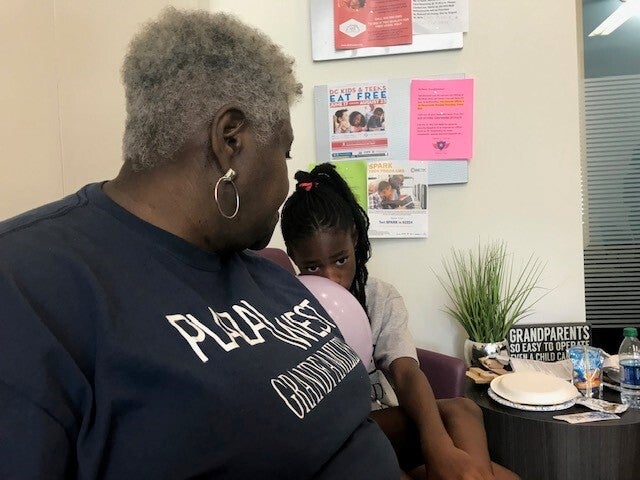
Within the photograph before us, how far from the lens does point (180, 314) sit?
63 cm

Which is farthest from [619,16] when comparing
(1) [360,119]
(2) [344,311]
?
(2) [344,311]

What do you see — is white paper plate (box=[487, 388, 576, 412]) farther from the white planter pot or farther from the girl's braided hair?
the girl's braided hair

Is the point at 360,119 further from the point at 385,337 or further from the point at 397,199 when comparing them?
the point at 385,337

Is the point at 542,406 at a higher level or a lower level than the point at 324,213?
lower

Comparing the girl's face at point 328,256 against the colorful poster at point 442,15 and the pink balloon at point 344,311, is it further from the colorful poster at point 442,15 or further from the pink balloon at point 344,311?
the colorful poster at point 442,15

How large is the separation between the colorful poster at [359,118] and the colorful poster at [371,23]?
0.53 ft

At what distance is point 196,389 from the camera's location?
0.57 m

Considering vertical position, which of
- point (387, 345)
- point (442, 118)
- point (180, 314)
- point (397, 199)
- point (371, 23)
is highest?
point (371, 23)

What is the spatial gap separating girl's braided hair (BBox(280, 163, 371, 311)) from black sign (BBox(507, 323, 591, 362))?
26.7 inches

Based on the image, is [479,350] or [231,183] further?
[479,350]

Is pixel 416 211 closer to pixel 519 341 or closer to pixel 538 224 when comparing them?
pixel 538 224

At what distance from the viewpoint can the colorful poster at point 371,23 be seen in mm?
1964

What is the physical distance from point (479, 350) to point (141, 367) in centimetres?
152

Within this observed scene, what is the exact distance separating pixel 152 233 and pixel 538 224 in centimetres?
167
